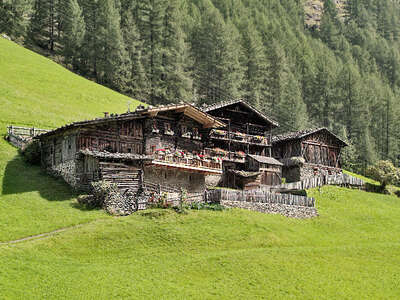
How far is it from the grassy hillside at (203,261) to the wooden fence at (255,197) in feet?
5.69

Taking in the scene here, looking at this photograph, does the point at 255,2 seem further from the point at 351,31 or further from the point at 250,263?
the point at 250,263

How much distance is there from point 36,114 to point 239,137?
978 inches

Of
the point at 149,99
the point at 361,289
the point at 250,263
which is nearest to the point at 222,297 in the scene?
the point at 250,263

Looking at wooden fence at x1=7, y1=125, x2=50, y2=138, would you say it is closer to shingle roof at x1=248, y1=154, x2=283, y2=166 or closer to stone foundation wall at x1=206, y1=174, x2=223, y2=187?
stone foundation wall at x1=206, y1=174, x2=223, y2=187

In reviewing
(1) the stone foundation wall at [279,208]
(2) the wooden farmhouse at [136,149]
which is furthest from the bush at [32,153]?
(1) the stone foundation wall at [279,208]

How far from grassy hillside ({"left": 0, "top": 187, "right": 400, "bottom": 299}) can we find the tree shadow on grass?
6.88 metres

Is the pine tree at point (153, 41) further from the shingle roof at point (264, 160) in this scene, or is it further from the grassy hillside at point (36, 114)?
the shingle roof at point (264, 160)

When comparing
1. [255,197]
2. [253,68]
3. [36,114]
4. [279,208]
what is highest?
[253,68]

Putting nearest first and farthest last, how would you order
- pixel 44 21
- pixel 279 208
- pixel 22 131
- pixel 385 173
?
1. pixel 279 208
2. pixel 22 131
3. pixel 385 173
4. pixel 44 21

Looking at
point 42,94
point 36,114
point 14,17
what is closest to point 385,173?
point 36,114

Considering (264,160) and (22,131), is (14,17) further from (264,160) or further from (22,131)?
(264,160)

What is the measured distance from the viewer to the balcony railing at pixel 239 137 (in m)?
55.1

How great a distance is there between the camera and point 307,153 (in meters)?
62.9

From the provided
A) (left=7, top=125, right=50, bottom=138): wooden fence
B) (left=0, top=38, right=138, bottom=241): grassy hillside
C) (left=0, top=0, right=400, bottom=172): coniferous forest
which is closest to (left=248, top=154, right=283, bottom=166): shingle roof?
(left=0, top=38, right=138, bottom=241): grassy hillside
